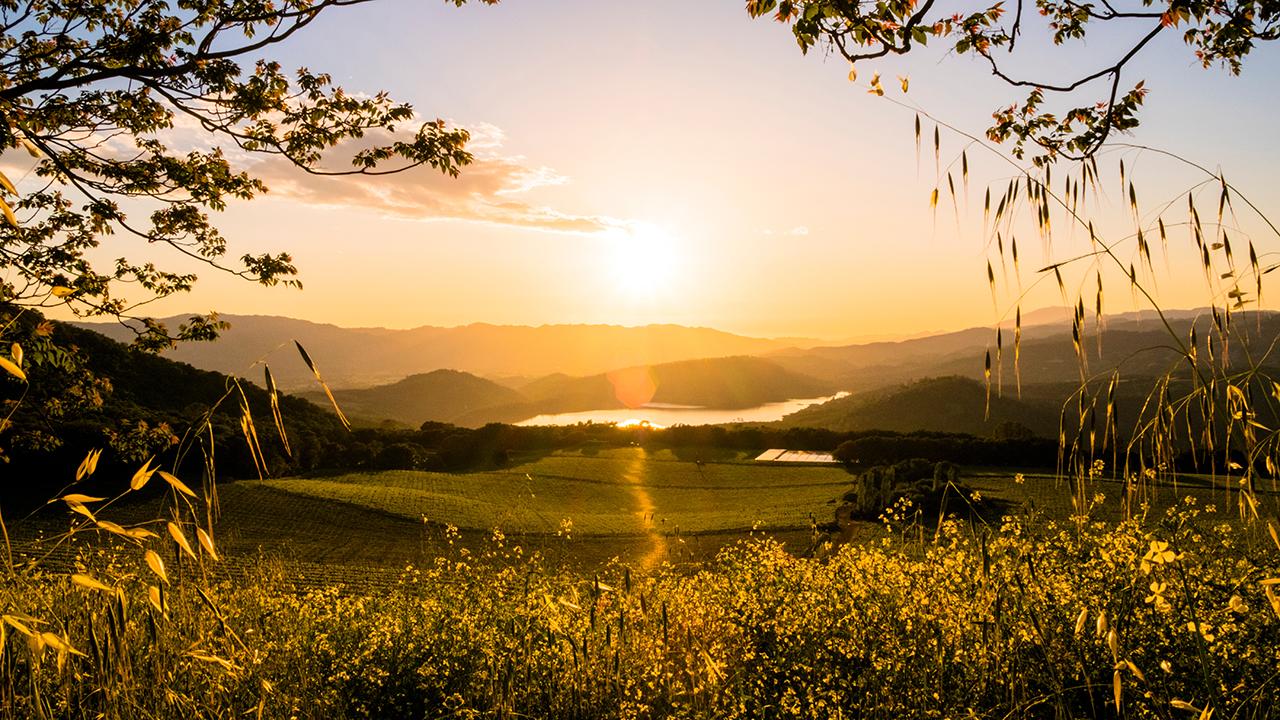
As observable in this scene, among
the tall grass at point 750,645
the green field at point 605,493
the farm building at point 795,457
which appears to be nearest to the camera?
the tall grass at point 750,645

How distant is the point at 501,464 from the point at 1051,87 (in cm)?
8391

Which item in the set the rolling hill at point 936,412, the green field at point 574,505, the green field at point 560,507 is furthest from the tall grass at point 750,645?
the rolling hill at point 936,412

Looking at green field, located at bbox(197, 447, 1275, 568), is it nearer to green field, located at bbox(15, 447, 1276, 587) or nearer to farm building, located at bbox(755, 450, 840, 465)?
green field, located at bbox(15, 447, 1276, 587)

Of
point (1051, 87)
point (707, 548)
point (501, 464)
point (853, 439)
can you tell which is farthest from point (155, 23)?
point (853, 439)

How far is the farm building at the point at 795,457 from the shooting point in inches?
3374

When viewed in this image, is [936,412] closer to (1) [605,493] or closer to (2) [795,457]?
(2) [795,457]

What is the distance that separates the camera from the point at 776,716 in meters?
4.83

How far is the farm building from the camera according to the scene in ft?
281

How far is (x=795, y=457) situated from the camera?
290 ft

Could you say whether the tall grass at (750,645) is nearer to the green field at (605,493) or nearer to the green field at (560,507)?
the green field at (560,507)

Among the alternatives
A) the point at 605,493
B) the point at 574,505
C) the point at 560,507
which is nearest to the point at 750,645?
the point at 560,507

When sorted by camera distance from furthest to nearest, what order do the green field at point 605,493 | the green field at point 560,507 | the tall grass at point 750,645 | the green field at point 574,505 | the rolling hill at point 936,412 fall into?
1. the rolling hill at point 936,412
2. the green field at point 605,493
3. the green field at point 574,505
4. the green field at point 560,507
5. the tall grass at point 750,645

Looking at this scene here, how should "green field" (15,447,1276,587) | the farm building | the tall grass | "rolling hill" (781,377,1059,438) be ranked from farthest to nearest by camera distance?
"rolling hill" (781,377,1059,438)
the farm building
"green field" (15,447,1276,587)
the tall grass

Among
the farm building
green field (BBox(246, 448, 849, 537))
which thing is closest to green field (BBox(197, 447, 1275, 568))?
green field (BBox(246, 448, 849, 537))
